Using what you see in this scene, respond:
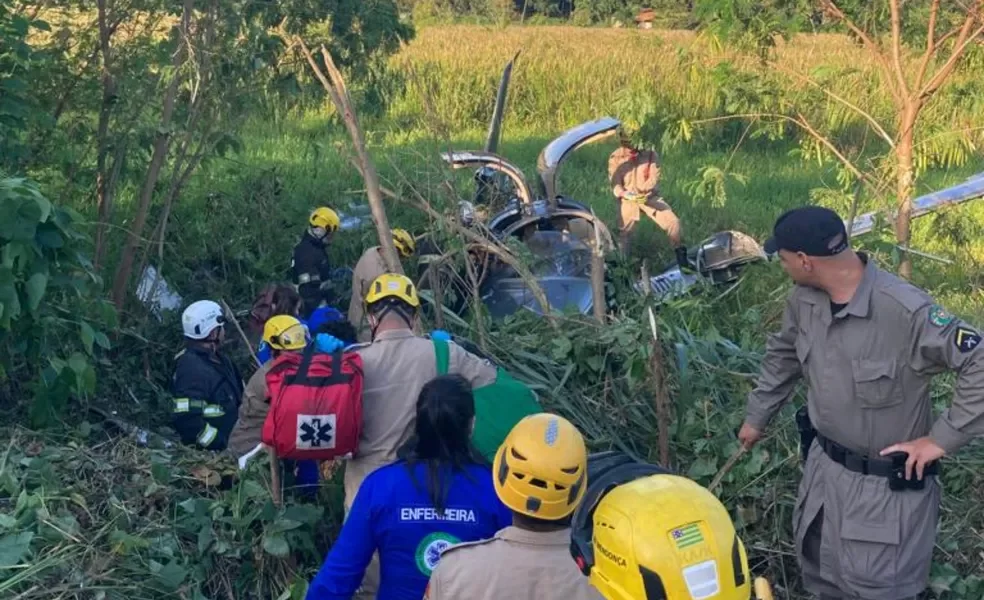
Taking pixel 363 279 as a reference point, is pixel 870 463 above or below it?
above

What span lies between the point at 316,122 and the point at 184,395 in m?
9.69

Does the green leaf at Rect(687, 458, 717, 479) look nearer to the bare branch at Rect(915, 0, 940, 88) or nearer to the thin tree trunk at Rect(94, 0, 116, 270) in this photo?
the bare branch at Rect(915, 0, 940, 88)

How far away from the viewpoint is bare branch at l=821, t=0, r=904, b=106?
23.7ft

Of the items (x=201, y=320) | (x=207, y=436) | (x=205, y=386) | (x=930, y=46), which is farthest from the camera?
(x=930, y=46)

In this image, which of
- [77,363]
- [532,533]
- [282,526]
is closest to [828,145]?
[282,526]

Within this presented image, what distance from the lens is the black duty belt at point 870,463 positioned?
12.8 ft

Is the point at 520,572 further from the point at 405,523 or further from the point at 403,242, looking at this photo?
the point at 403,242

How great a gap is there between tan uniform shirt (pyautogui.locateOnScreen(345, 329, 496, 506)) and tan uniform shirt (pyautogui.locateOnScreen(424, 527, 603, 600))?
1.48m

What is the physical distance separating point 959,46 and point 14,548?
19.6 ft

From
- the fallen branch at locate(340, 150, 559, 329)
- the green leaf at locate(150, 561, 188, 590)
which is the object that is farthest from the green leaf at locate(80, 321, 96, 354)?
the fallen branch at locate(340, 150, 559, 329)

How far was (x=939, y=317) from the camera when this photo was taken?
381 cm

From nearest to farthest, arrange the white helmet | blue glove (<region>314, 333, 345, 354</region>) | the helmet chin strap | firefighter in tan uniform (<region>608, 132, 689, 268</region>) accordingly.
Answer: the helmet chin strap → blue glove (<region>314, 333, 345, 354</region>) → the white helmet → firefighter in tan uniform (<region>608, 132, 689, 268</region>)

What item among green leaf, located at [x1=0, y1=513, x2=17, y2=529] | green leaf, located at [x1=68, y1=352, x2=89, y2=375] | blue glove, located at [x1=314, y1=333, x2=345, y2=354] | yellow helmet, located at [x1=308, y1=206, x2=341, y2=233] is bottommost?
yellow helmet, located at [x1=308, y1=206, x2=341, y2=233]

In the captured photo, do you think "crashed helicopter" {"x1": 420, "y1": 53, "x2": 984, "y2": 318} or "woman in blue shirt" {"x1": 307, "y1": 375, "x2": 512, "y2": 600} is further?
"crashed helicopter" {"x1": 420, "y1": 53, "x2": 984, "y2": 318}
